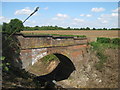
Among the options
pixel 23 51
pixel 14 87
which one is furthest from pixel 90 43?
pixel 14 87

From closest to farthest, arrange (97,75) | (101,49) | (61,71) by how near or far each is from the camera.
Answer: (97,75), (101,49), (61,71)

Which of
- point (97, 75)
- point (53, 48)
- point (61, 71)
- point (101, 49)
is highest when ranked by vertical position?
point (53, 48)

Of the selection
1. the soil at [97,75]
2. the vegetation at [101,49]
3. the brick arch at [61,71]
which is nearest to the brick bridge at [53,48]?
the brick arch at [61,71]

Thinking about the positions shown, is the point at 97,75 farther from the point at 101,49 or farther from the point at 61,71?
the point at 61,71

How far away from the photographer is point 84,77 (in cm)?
1708

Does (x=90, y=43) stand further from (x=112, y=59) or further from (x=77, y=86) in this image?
(x=77, y=86)

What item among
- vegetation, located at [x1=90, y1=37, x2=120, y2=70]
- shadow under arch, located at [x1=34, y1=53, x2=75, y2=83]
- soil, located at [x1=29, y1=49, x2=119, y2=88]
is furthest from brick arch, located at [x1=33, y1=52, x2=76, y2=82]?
vegetation, located at [x1=90, y1=37, x2=120, y2=70]

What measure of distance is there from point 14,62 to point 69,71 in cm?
964

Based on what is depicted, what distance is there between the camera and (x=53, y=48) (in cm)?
1330

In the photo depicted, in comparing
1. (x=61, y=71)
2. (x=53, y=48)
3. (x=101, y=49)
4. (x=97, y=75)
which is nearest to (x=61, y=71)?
(x=61, y=71)

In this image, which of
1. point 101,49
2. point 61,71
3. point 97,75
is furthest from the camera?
point 61,71

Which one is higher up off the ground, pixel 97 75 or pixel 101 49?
pixel 101 49

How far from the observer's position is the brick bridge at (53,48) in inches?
434

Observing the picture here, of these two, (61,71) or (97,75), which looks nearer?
(97,75)
